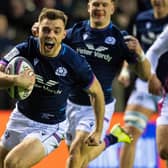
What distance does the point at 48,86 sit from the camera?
24.1 ft

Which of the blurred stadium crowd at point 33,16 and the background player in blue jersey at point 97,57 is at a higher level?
the blurred stadium crowd at point 33,16

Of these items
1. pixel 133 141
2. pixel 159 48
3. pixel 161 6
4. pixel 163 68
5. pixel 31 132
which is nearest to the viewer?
pixel 31 132

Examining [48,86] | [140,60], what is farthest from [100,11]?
[48,86]

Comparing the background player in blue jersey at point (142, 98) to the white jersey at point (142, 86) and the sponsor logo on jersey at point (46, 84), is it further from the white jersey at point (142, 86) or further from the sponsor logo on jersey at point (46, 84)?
the sponsor logo on jersey at point (46, 84)

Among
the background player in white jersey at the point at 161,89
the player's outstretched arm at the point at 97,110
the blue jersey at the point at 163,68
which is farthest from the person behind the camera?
the blue jersey at the point at 163,68

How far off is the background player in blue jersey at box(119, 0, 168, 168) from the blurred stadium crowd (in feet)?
6.35

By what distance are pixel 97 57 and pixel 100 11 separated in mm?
420

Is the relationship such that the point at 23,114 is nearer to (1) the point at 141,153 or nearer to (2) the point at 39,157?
(2) the point at 39,157

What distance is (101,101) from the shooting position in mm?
7391

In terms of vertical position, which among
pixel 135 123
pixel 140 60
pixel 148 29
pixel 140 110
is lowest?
pixel 135 123

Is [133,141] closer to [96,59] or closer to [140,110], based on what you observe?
[140,110]

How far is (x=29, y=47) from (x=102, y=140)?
53.2 inches

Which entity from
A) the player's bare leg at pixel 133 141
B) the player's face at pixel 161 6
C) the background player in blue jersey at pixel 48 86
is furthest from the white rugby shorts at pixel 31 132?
the player's face at pixel 161 6

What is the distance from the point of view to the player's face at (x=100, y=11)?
8.07 metres
